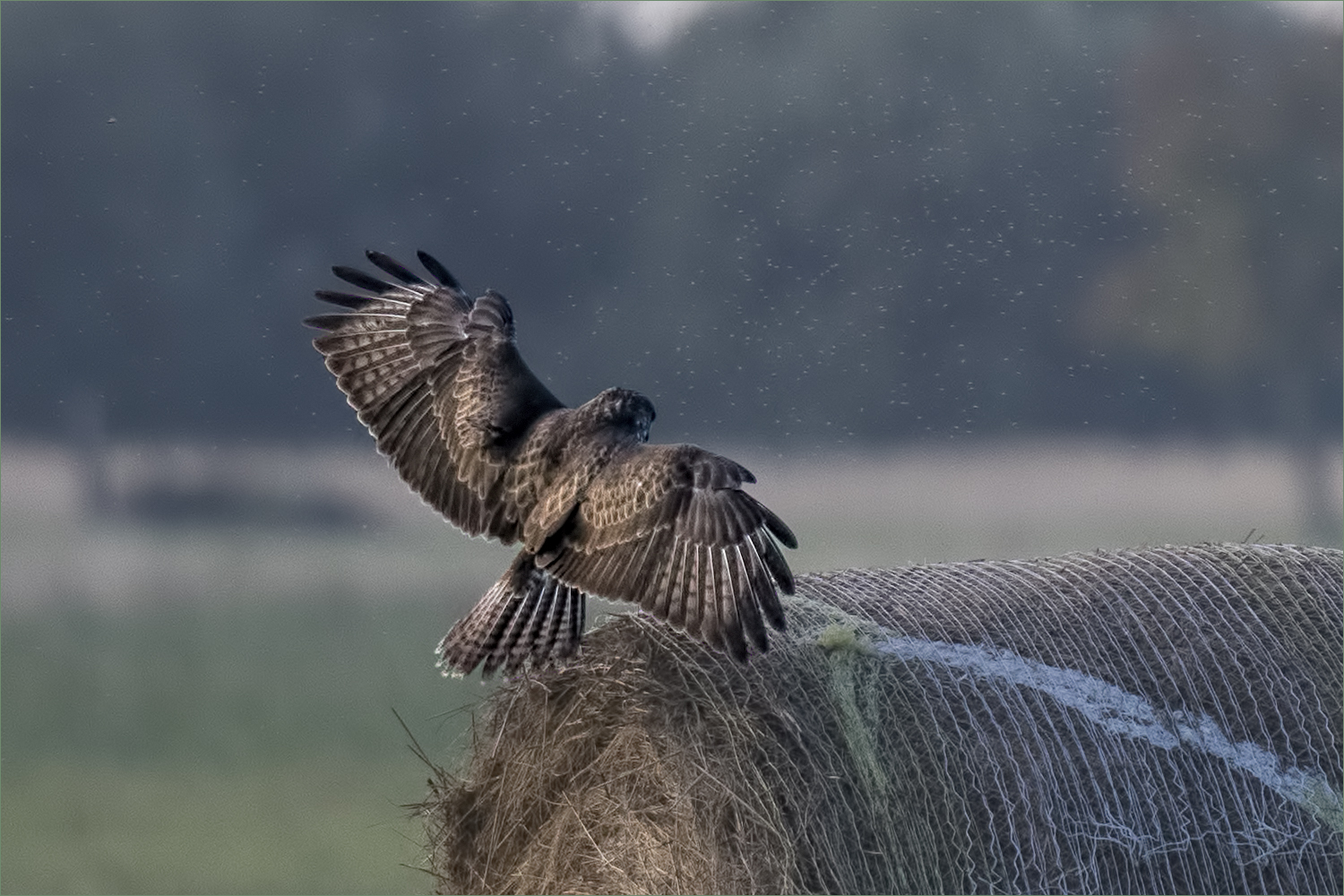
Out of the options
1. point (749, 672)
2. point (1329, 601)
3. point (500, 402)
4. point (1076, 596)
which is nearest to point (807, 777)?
point (749, 672)

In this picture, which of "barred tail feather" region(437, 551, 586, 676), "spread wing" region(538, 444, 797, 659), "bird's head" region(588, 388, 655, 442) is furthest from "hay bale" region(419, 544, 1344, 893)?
"bird's head" region(588, 388, 655, 442)

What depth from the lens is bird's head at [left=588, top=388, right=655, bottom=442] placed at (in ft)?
9.93

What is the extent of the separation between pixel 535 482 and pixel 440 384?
1.47 feet

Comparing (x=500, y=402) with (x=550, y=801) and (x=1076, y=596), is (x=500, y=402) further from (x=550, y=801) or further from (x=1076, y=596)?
(x=1076, y=596)

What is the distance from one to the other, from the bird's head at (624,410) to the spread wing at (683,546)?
0.14 m

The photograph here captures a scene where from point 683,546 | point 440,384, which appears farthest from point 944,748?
point 440,384

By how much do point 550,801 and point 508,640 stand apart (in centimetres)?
36

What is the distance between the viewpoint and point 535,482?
3.07 m

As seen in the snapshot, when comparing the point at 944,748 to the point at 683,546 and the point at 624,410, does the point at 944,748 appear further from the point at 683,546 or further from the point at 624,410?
the point at 624,410

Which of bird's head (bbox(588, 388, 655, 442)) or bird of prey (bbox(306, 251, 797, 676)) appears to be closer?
bird of prey (bbox(306, 251, 797, 676))

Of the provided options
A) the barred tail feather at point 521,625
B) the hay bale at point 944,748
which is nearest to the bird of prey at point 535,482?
the barred tail feather at point 521,625

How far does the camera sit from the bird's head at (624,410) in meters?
3.03

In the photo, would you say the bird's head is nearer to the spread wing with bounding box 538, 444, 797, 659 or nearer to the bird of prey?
the bird of prey

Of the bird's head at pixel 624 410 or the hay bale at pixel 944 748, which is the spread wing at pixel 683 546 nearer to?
the bird's head at pixel 624 410
